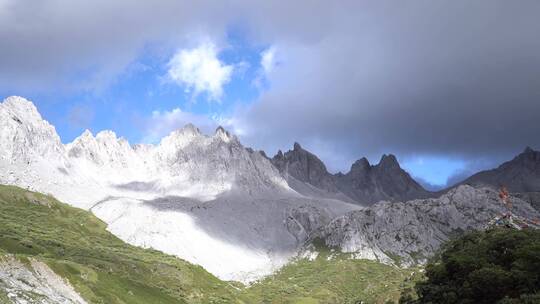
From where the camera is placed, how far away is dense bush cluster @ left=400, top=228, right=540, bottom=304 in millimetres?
95438

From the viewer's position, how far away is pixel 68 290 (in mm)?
118750

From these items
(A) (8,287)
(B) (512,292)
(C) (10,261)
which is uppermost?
(C) (10,261)

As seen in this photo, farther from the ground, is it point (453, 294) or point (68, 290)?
point (68, 290)

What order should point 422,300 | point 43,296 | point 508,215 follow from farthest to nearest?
point 508,215 → point 422,300 → point 43,296

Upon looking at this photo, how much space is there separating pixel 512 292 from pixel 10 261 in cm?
8999

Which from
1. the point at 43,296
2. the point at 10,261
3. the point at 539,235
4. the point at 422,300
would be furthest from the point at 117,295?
the point at 539,235

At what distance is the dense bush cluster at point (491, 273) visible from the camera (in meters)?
95.4

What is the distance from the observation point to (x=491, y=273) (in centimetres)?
9838

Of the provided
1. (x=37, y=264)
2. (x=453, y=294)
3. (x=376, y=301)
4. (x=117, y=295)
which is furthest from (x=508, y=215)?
(x=37, y=264)

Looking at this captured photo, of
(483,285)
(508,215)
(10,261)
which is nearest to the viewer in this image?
(483,285)

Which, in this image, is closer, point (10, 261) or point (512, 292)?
point (512, 292)

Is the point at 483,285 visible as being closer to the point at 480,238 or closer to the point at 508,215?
the point at 480,238

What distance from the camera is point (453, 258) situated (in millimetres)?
111812

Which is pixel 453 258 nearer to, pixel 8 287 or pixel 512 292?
pixel 512 292
